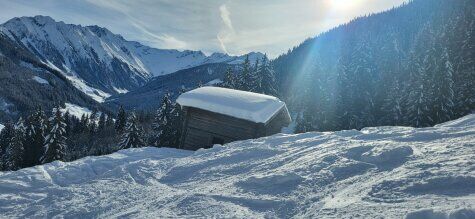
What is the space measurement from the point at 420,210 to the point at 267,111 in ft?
48.2

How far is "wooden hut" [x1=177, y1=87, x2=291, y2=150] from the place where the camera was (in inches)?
803

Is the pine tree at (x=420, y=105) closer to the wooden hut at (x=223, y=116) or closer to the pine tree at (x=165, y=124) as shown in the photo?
the pine tree at (x=165, y=124)

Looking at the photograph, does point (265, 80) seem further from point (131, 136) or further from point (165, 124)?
point (131, 136)

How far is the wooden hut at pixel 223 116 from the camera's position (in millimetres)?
20391

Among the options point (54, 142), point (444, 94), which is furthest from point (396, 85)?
point (54, 142)

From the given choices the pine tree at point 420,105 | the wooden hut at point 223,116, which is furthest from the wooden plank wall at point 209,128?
the pine tree at point 420,105

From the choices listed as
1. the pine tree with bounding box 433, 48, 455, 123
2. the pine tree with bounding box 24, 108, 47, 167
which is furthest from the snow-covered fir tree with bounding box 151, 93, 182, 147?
the pine tree with bounding box 433, 48, 455, 123

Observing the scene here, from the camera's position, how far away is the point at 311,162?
1020cm

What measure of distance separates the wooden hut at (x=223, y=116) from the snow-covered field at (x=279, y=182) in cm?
592

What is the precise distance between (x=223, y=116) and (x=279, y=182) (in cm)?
1206

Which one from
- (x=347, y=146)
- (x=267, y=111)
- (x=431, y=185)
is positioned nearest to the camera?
(x=431, y=185)

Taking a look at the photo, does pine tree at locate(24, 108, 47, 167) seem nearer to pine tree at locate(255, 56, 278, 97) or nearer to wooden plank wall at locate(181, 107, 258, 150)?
pine tree at locate(255, 56, 278, 97)

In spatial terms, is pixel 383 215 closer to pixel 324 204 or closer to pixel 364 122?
pixel 324 204

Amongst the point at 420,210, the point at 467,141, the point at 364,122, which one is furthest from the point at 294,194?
the point at 364,122
